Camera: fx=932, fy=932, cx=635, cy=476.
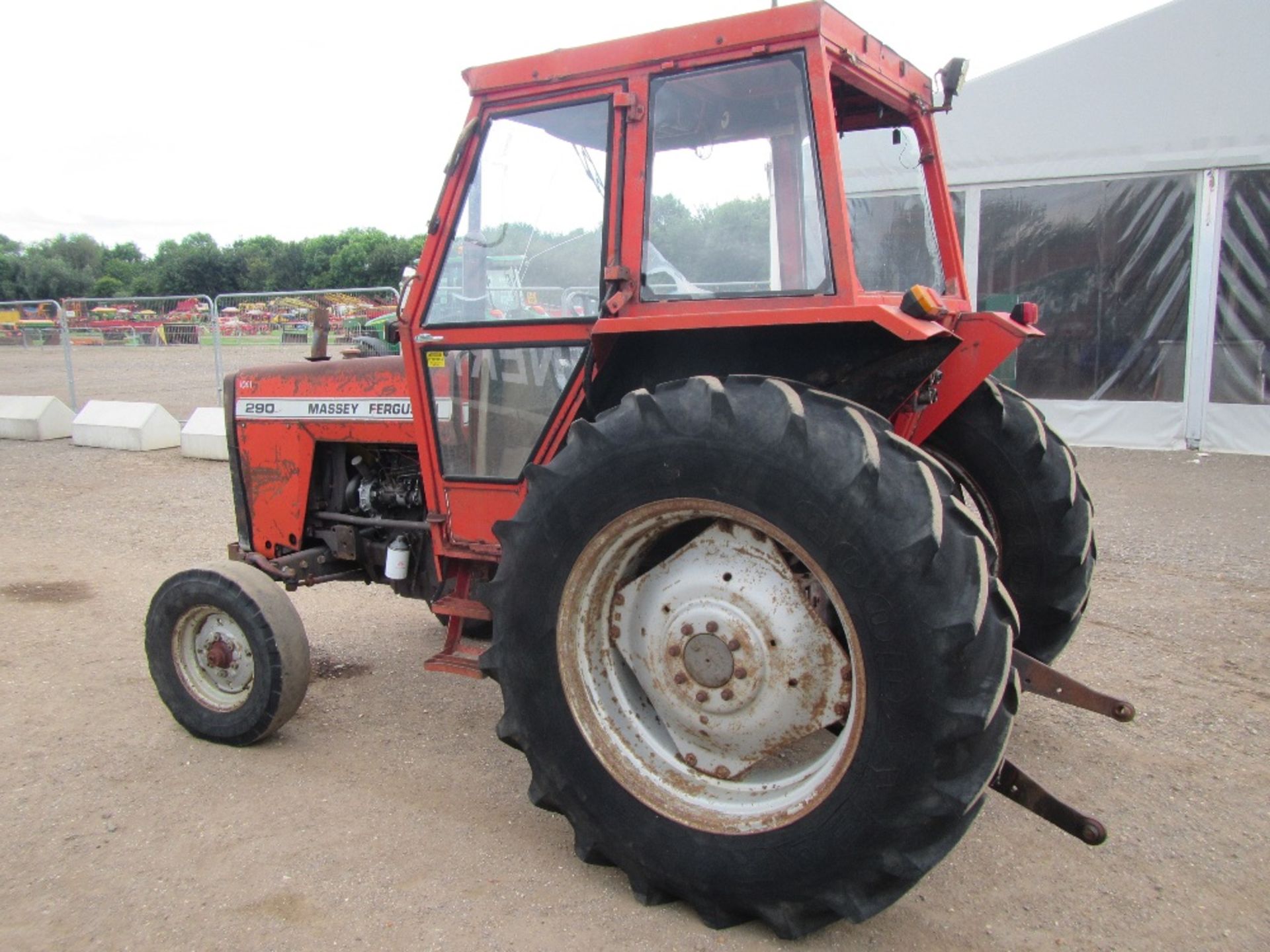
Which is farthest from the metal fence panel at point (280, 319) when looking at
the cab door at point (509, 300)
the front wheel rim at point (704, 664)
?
the front wheel rim at point (704, 664)

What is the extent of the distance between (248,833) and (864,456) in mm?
2209

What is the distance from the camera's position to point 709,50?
264 cm

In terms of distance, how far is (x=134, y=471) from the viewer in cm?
946

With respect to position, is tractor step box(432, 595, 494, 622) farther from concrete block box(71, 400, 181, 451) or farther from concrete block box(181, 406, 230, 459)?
concrete block box(71, 400, 181, 451)

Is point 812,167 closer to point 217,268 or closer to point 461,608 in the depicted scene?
point 461,608

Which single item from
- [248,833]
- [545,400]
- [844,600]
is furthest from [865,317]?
[248,833]

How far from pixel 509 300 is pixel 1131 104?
852cm

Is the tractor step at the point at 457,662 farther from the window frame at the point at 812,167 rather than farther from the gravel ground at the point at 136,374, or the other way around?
the gravel ground at the point at 136,374

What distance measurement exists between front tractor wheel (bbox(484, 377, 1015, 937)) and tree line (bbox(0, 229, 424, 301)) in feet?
162

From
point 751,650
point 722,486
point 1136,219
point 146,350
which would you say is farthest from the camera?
point 146,350

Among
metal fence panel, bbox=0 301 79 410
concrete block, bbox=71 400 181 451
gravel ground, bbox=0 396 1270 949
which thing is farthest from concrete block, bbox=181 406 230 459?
gravel ground, bbox=0 396 1270 949

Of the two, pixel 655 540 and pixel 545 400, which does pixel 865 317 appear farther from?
pixel 545 400

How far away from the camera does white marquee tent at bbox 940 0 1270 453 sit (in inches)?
347

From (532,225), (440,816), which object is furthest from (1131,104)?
(440,816)
